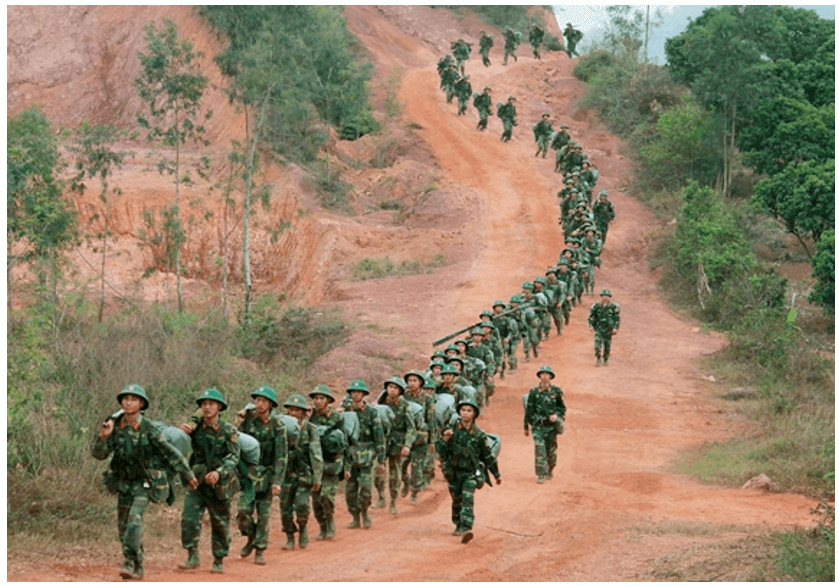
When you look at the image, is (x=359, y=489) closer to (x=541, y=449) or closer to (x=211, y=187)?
(x=541, y=449)

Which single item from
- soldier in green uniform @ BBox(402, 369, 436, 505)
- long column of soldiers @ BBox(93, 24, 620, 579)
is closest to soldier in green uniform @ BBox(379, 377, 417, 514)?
long column of soldiers @ BBox(93, 24, 620, 579)

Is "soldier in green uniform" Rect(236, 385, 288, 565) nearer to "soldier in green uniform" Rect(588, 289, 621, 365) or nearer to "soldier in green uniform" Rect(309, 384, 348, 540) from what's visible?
"soldier in green uniform" Rect(309, 384, 348, 540)

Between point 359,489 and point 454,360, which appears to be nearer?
point 359,489

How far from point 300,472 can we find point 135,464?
216 cm

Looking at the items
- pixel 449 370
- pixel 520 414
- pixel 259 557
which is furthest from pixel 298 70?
pixel 259 557

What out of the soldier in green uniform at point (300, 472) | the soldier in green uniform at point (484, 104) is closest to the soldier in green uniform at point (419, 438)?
the soldier in green uniform at point (300, 472)

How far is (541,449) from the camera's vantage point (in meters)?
16.3

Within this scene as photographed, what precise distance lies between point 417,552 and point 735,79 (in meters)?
26.4

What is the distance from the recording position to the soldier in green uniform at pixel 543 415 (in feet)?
52.8

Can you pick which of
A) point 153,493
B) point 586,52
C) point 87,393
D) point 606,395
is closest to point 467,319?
point 606,395

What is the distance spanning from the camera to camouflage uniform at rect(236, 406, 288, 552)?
39.1 feet

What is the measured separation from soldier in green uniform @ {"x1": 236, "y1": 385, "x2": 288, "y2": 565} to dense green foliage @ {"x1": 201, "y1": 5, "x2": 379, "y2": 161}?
661 inches

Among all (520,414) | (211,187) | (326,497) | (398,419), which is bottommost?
(520,414)

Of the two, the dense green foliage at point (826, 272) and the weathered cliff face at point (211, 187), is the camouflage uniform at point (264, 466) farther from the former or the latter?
the dense green foliage at point (826, 272)
